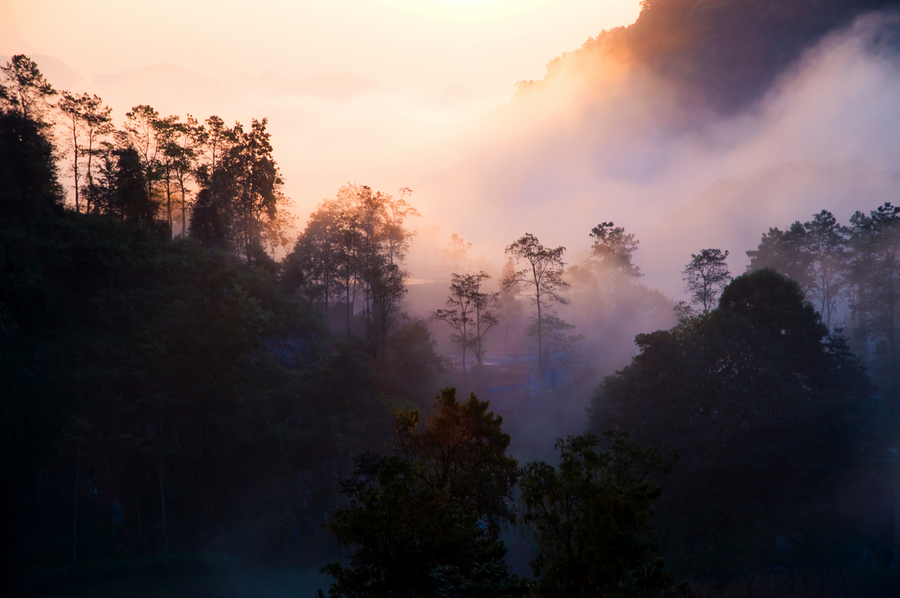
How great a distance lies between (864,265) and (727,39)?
125196 mm

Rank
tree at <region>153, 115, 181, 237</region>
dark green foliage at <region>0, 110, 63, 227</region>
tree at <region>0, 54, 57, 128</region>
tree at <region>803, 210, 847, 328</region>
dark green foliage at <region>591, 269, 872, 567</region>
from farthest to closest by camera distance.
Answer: tree at <region>803, 210, 847, 328</region> → tree at <region>153, 115, 181, 237</region> → tree at <region>0, 54, 57, 128</region> → dark green foliage at <region>0, 110, 63, 227</region> → dark green foliage at <region>591, 269, 872, 567</region>

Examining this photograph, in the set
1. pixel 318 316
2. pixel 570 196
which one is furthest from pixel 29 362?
pixel 570 196

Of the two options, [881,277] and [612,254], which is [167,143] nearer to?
[612,254]

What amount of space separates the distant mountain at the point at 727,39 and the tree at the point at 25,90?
163164 mm

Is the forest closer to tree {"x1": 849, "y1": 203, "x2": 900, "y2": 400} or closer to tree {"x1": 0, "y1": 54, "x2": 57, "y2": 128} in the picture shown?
tree {"x1": 0, "y1": 54, "x2": 57, "y2": 128}

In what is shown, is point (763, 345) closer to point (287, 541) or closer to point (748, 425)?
point (748, 425)

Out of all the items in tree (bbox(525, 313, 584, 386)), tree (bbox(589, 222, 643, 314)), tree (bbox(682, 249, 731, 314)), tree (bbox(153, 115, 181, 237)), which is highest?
tree (bbox(153, 115, 181, 237))

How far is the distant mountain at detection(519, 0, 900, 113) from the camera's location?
130000 mm

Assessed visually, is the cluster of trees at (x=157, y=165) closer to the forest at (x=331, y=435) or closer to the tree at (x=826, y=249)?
the forest at (x=331, y=435)

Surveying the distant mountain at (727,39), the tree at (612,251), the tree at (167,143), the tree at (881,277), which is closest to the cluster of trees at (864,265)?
the tree at (881,277)

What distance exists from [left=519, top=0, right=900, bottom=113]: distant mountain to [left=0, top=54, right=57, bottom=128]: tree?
16316 cm

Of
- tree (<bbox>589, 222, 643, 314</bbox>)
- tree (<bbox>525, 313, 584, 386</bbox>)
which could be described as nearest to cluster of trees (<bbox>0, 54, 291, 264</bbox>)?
tree (<bbox>525, 313, 584, 386</bbox>)

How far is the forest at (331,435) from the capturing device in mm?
11352

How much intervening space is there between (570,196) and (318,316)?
153m
